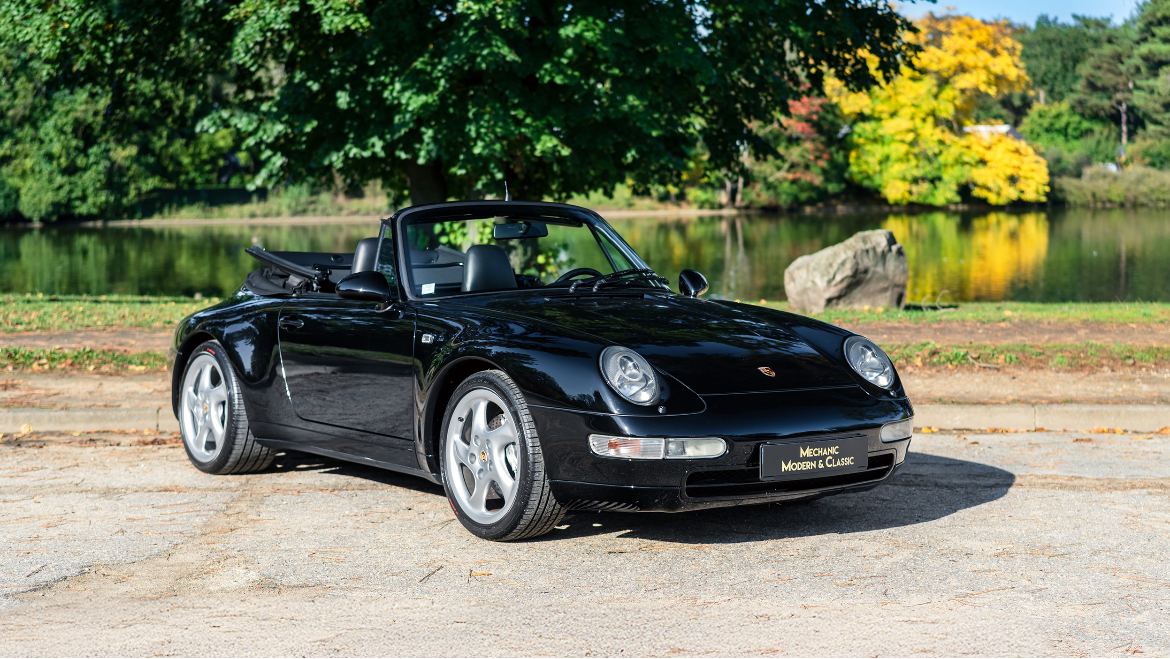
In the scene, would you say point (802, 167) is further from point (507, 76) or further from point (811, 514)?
point (811, 514)

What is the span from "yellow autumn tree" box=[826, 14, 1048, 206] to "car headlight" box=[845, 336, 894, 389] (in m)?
52.2

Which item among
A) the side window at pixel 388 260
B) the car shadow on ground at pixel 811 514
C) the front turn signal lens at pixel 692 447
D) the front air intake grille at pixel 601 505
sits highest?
the side window at pixel 388 260

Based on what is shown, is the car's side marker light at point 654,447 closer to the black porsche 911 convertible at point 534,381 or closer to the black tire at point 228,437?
the black porsche 911 convertible at point 534,381

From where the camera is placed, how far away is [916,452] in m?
7.38

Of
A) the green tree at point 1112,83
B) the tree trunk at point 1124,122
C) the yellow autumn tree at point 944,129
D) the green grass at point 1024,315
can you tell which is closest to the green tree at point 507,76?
the green grass at point 1024,315

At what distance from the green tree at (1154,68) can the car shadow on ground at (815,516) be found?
8478 cm

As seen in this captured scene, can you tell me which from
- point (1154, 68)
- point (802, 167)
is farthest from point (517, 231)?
point (1154, 68)

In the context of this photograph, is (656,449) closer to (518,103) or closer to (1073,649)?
(1073,649)

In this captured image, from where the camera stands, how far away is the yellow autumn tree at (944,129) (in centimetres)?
5647

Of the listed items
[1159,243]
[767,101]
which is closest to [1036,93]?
[1159,243]

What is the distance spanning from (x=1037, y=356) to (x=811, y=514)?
6.01 metres

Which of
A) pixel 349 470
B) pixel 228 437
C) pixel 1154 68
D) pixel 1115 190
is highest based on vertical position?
pixel 1154 68

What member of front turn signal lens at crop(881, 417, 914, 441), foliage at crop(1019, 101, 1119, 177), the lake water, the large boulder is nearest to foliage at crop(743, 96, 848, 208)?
the lake water

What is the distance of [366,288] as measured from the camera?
5668 millimetres
